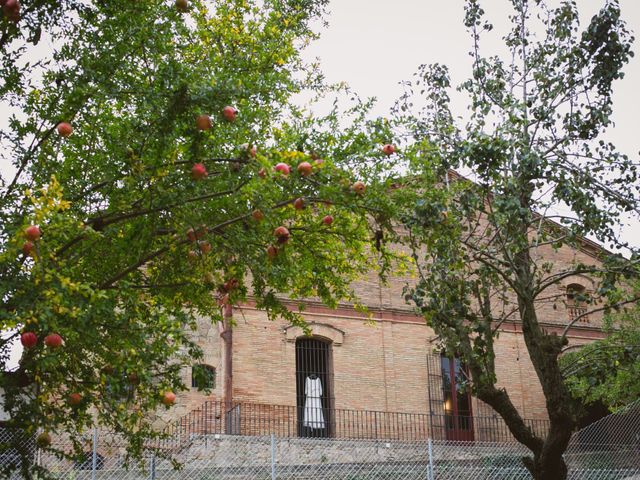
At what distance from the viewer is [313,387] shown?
72.6 ft

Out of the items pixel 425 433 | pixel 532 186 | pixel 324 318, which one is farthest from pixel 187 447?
pixel 532 186

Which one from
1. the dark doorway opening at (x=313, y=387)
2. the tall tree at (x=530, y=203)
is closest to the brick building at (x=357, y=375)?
the dark doorway opening at (x=313, y=387)

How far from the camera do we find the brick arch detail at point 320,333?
21.9 m

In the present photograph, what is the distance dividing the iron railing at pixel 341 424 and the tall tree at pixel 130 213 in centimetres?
1078

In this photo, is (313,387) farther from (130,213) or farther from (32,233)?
(32,233)

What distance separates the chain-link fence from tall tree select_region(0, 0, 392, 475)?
7.04 metres

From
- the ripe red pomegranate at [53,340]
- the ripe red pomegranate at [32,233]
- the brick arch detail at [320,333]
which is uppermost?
the ripe red pomegranate at [32,233]

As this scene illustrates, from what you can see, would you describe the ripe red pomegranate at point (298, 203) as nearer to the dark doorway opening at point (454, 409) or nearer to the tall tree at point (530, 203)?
the tall tree at point (530, 203)

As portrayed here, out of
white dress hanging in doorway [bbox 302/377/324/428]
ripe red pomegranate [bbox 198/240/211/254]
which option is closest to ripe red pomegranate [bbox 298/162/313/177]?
ripe red pomegranate [bbox 198/240/211/254]

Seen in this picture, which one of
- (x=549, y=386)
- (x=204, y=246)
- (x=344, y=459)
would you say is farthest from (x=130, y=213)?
(x=344, y=459)

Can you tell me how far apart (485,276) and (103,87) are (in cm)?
637

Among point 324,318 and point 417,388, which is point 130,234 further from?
point 417,388

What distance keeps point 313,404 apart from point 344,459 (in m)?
2.02

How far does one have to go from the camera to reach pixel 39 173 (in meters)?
8.20
